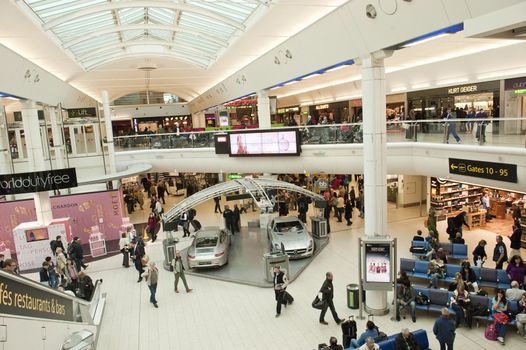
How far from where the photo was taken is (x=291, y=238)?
611 inches

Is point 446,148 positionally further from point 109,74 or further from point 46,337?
point 109,74

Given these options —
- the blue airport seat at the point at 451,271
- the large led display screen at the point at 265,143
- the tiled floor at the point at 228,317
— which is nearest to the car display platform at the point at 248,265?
the tiled floor at the point at 228,317

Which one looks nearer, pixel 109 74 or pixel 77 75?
pixel 77 75

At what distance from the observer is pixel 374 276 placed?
1058 cm

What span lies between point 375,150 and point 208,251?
7.10 m

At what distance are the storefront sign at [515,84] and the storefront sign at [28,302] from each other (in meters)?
17.9

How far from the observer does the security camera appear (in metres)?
9.53

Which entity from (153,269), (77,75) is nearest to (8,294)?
(153,269)

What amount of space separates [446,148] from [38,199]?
15.9 m

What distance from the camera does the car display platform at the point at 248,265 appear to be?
1373 centimetres

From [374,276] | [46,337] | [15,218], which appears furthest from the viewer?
[15,218]

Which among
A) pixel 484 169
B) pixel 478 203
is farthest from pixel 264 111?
pixel 484 169

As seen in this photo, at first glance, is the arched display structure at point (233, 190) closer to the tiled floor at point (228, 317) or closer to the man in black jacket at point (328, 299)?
the tiled floor at point (228, 317)

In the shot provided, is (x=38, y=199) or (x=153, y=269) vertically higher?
(x=38, y=199)
